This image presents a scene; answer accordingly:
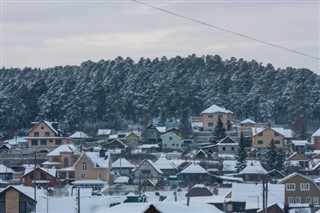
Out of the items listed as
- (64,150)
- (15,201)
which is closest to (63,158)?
(64,150)

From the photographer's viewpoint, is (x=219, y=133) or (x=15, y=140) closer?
(x=219, y=133)

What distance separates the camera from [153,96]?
290 feet

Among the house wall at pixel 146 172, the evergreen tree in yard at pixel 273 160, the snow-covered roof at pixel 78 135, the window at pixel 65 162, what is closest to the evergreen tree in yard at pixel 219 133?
the snow-covered roof at pixel 78 135

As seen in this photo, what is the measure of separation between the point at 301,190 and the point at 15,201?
1867cm

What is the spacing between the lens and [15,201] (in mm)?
36281

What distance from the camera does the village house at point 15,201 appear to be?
36.0 m

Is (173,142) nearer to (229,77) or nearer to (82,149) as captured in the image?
(82,149)

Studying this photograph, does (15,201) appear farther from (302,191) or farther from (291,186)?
(302,191)

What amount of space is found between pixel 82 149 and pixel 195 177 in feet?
Result: 38.4

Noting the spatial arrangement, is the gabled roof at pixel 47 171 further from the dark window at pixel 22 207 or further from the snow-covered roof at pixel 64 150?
the dark window at pixel 22 207

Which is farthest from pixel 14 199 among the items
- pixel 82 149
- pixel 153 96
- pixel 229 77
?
pixel 229 77

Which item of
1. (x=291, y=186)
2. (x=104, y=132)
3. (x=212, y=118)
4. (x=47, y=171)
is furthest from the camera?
(x=212, y=118)

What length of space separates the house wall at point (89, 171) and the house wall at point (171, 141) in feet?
42.5

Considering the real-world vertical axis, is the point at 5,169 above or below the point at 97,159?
below
